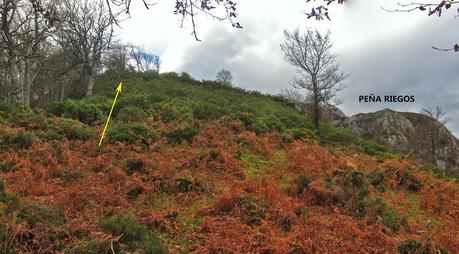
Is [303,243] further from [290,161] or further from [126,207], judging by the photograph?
[290,161]

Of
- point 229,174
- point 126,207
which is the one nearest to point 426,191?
point 229,174

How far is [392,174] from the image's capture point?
11.8 m

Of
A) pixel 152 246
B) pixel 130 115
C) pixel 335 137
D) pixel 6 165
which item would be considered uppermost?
pixel 130 115

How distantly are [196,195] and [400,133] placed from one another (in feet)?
75.0

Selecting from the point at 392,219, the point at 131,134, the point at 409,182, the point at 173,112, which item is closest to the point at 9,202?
the point at 131,134

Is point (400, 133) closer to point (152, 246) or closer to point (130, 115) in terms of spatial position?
point (130, 115)

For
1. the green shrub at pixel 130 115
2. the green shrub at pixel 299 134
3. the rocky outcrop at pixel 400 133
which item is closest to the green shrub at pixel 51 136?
the green shrub at pixel 130 115

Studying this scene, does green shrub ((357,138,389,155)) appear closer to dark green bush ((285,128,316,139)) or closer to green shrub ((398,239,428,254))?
dark green bush ((285,128,316,139))

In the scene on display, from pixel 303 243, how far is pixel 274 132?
10.3 meters

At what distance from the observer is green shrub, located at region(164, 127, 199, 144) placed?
42.6ft

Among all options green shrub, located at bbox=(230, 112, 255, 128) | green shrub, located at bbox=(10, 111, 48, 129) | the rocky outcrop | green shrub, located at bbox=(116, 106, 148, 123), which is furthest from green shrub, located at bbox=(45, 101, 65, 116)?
the rocky outcrop

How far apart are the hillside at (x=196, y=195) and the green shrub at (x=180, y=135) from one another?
4 cm

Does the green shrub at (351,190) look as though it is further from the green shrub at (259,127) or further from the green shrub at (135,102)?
the green shrub at (135,102)

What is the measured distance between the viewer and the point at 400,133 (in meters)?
28.1
